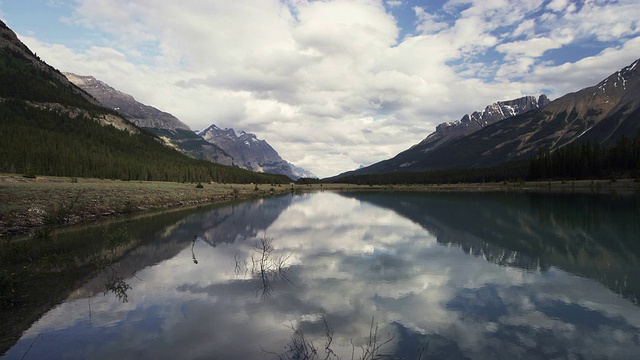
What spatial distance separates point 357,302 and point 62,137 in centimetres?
13130

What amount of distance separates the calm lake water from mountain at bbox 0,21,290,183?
71.7m

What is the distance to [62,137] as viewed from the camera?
11038cm

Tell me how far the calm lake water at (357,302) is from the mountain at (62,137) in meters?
71.7

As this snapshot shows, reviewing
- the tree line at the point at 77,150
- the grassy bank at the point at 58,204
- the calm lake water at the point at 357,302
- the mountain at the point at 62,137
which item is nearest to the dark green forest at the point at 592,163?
the calm lake water at the point at 357,302

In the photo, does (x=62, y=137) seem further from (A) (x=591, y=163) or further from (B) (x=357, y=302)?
(A) (x=591, y=163)

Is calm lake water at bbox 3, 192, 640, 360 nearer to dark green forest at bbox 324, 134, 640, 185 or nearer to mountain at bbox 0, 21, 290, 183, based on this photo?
mountain at bbox 0, 21, 290, 183

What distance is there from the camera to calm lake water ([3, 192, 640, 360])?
11422 millimetres

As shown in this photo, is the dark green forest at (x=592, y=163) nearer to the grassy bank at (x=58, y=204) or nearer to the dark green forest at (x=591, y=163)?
the dark green forest at (x=591, y=163)

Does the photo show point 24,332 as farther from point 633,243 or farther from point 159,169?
point 159,169

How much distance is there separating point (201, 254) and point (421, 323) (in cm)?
1973

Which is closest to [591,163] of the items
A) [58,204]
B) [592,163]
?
[592,163]

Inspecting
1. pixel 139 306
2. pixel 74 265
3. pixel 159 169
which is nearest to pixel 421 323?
pixel 139 306

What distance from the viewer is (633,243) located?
91.9ft

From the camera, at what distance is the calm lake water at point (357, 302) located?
11422 millimetres
